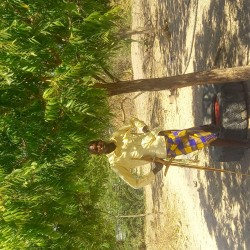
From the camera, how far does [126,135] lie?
4.29m

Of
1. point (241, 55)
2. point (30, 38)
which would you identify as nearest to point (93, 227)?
point (30, 38)

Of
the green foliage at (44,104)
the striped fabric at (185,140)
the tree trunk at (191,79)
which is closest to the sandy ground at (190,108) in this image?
the tree trunk at (191,79)

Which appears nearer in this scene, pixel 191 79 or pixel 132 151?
pixel 191 79

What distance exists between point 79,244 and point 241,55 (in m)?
3.27

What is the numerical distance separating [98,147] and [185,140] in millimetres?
1242

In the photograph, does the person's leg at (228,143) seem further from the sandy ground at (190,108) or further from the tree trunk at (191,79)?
the tree trunk at (191,79)

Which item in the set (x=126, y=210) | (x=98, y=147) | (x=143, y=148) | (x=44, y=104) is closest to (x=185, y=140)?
(x=143, y=148)

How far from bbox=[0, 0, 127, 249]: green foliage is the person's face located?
17.3 inches

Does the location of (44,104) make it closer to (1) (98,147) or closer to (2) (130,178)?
(1) (98,147)

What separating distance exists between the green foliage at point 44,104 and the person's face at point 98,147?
0.44m

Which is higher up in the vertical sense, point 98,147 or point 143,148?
point 98,147

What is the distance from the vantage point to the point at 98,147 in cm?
358

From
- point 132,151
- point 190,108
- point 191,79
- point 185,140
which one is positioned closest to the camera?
point 191,79

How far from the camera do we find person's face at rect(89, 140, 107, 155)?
135 inches
